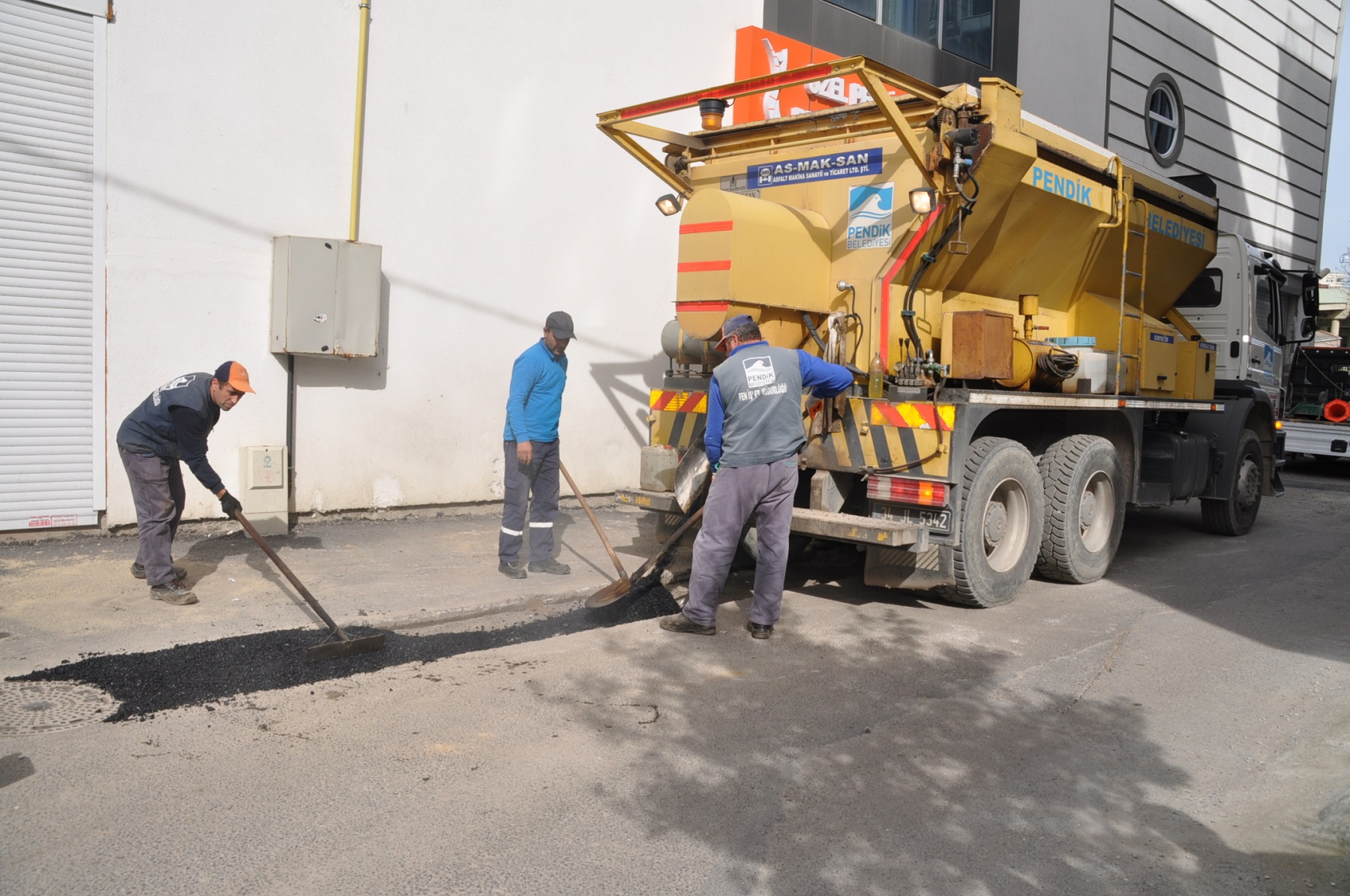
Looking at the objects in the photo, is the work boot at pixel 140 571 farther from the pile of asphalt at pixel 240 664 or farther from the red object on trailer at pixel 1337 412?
the red object on trailer at pixel 1337 412

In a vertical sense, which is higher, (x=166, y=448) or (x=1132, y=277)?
(x=1132, y=277)

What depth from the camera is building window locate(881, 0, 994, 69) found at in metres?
12.9

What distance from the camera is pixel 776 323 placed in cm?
624

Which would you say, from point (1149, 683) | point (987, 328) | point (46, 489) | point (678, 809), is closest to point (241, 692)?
point (678, 809)

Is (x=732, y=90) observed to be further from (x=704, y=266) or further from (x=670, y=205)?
(x=704, y=266)

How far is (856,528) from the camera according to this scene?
19.1 ft

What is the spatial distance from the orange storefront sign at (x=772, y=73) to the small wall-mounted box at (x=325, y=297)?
14.2 ft

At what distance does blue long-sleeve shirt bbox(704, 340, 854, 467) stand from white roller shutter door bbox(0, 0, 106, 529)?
14.1 feet

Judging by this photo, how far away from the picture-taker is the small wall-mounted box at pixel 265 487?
743cm

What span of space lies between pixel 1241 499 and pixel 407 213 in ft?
26.6

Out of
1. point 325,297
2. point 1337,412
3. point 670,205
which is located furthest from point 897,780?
point 1337,412

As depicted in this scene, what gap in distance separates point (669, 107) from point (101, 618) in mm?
4413

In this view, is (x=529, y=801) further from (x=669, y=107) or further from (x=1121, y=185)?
(x=1121, y=185)

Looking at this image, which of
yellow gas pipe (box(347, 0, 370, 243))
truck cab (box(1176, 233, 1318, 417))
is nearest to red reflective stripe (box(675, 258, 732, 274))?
yellow gas pipe (box(347, 0, 370, 243))
